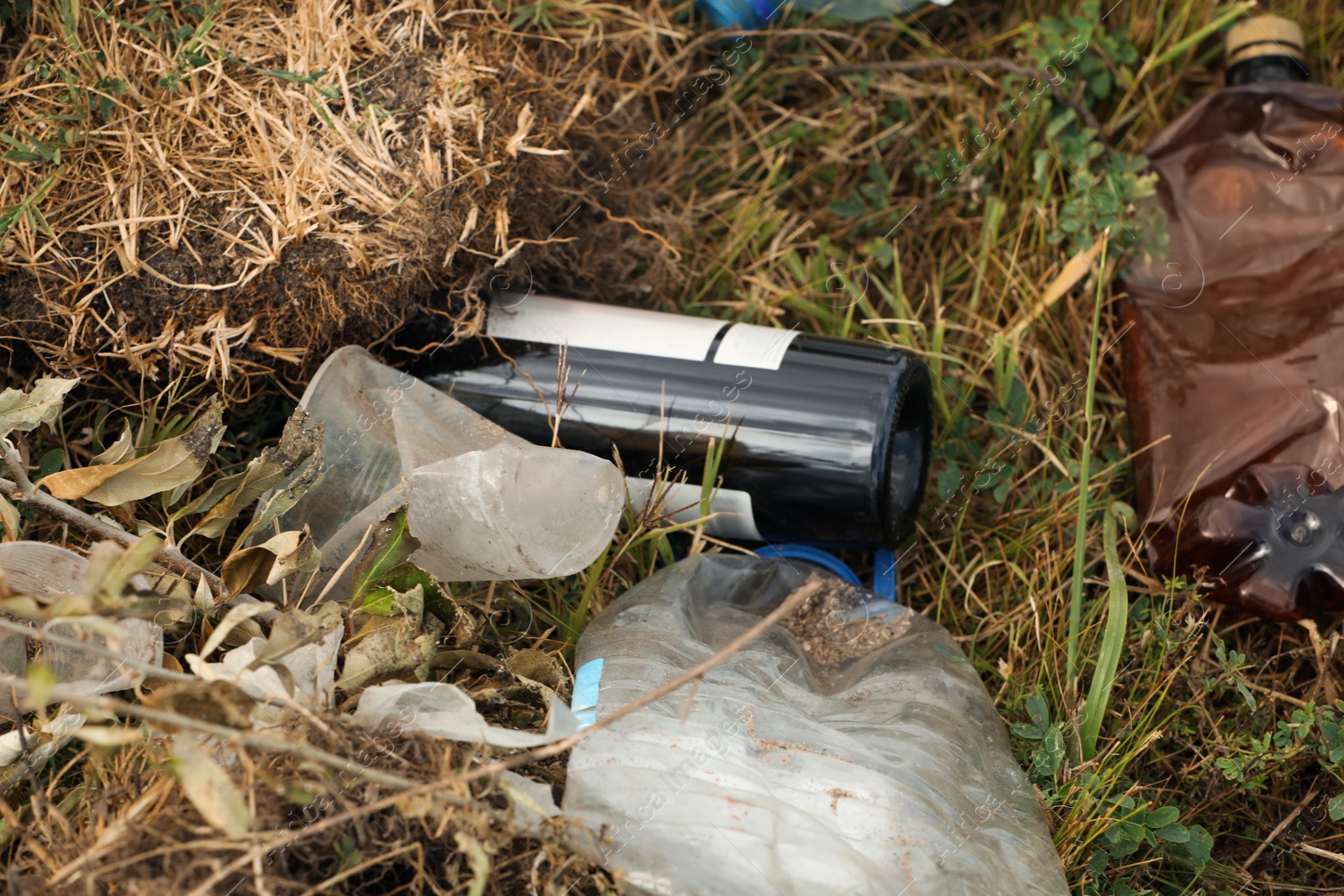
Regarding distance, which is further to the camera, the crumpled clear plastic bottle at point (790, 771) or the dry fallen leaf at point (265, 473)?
the dry fallen leaf at point (265, 473)

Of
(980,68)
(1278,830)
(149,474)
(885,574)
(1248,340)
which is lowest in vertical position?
(1278,830)

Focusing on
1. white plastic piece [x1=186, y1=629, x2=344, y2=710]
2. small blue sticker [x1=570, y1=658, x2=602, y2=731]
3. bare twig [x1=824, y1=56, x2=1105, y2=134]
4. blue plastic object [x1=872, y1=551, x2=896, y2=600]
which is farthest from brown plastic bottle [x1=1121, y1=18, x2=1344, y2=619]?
white plastic piece [x1=186, y1=629, x2=344, y2=710]

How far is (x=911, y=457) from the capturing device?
4.63 ft

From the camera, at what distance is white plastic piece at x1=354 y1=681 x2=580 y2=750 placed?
821mm

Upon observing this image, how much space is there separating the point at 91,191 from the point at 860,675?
44.3 inches

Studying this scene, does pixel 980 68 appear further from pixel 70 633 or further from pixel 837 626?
pixel 70 633

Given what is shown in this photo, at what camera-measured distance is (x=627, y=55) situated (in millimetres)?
1486

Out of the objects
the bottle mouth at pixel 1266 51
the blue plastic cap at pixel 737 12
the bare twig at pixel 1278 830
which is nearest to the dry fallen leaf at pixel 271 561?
the blue plastic cap at pixel 737 12

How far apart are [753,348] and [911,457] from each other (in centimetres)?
32

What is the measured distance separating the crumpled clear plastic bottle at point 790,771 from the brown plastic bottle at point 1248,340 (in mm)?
438

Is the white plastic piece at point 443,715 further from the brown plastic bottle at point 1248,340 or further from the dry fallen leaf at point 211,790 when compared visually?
the brown plastic bottle at point 1248,340

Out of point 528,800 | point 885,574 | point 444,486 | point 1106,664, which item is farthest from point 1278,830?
point 444,486

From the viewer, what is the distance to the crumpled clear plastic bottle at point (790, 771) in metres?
0.87

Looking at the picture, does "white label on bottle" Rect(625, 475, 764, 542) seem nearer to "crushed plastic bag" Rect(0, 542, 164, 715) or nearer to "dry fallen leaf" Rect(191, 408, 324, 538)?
"dry fallen leaf" Rect(191, 408, 324, 538)
